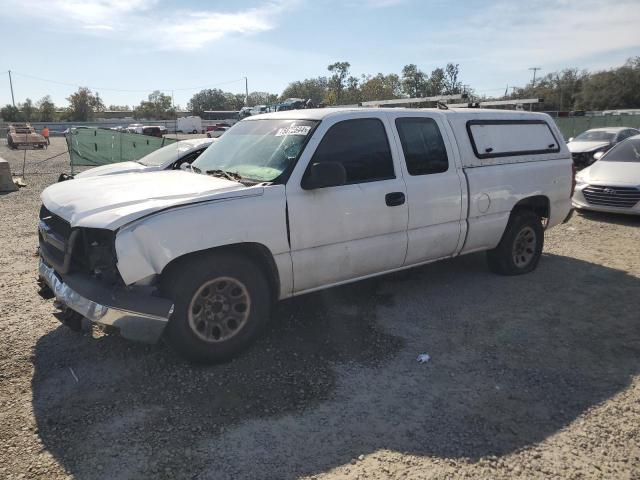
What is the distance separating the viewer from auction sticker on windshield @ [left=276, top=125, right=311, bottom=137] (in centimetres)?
401

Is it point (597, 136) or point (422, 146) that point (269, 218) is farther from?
point (597, 136)

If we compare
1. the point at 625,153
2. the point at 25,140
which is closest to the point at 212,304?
the point at 625,153

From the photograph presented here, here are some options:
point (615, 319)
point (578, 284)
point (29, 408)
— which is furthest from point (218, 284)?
point (578, 284)

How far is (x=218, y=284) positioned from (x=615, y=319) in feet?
12.2

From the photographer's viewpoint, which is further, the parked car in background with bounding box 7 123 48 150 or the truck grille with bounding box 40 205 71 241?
the parked car in background with bounding box 7 123 48 150

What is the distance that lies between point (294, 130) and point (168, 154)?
590 cm

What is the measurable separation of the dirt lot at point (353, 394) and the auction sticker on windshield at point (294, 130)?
1.69 meters

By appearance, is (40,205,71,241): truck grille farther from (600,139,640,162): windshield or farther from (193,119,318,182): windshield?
(600,139,640,162): windshield

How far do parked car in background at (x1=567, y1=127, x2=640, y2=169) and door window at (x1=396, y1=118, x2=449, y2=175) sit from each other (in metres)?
12.4

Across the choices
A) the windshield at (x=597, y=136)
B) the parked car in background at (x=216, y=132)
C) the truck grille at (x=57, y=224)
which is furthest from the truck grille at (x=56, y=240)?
the windshield at (x=597, y=136)

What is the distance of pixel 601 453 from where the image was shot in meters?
2.72

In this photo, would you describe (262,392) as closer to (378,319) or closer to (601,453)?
(378,319)

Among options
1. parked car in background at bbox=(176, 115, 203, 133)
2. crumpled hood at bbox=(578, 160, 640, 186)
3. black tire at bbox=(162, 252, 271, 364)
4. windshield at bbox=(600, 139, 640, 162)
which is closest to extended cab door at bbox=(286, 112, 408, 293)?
black tire at bbox=(162, 252, 271, 364)

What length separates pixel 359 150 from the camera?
417 centimetres
